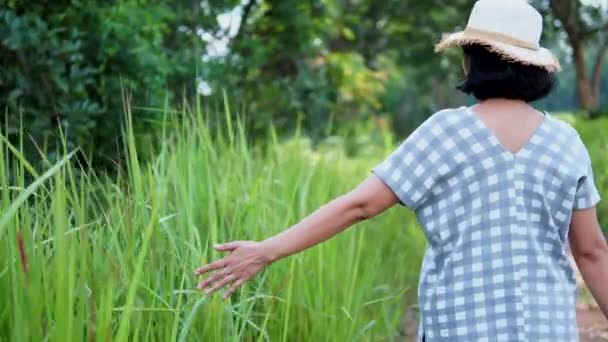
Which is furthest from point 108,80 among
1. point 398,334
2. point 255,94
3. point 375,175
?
point 255,94

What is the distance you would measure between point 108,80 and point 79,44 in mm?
479

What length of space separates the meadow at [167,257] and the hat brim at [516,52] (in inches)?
32.6

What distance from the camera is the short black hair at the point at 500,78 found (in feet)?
7.73

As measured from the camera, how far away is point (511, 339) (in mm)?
2363

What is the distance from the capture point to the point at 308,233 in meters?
2.38

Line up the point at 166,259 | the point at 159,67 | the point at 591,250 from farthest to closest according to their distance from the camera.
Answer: the point at 159,67 < the point at 166,259 < the point at 591,250

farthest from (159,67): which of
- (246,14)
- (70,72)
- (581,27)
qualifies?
(581,27)

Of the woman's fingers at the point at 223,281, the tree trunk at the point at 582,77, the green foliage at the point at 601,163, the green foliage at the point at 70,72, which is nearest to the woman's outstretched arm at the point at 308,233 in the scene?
the woman's fingers at the point at 223,281

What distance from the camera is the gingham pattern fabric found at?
234 cm

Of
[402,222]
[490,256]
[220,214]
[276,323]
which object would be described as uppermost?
[490,256]

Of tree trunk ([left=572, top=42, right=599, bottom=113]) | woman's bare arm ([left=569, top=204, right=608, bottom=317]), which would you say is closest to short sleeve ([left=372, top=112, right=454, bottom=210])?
woman's bare arm ([left=569, top=204, right=608, bottom=317])

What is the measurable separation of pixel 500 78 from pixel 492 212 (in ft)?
1.01

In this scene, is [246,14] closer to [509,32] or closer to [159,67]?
[159,67]

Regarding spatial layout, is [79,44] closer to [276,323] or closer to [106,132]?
[106,132]
